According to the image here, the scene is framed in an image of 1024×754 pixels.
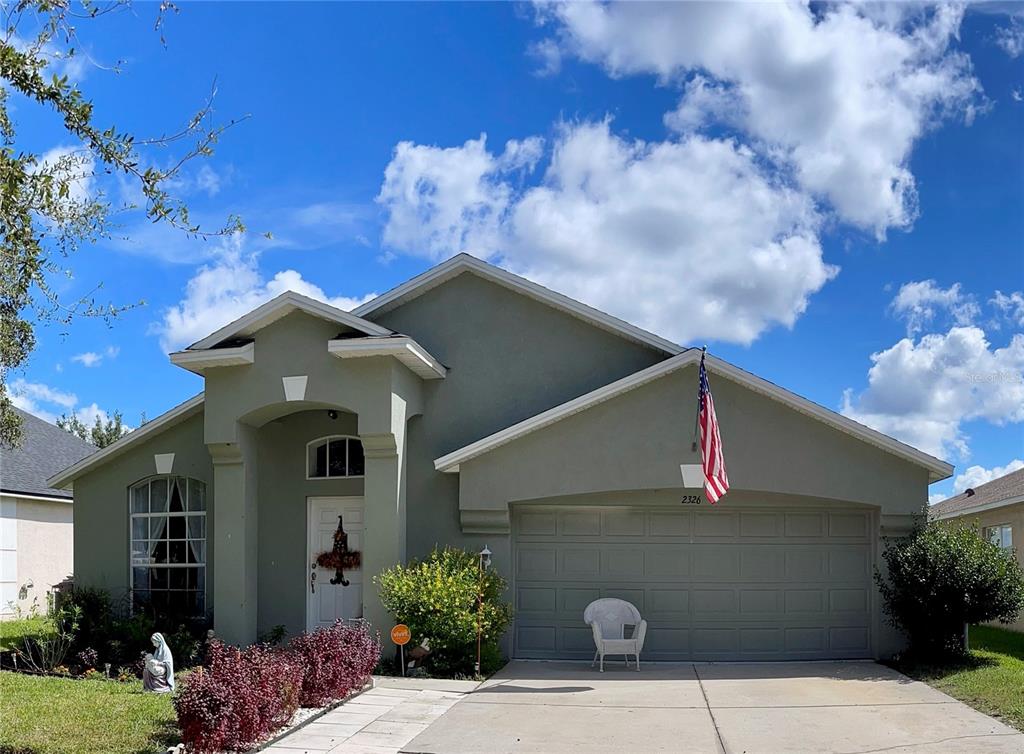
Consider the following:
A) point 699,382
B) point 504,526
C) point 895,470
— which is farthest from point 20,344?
point 895,470

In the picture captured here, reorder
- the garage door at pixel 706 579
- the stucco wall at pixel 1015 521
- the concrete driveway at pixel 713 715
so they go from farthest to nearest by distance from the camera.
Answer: the stucco wall at pixel 1015 521 → the garage door at pixel 706 579 → the concrete driveway at pixel 713 715

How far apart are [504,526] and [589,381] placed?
2.68 meters

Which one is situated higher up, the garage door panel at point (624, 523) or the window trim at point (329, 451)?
the window trim at point (329, 451)

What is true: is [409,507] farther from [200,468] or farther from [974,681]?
[974,681]

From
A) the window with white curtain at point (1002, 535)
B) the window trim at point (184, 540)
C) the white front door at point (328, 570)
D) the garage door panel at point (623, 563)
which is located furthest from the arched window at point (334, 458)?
the window with white curtain at point (1002, 535)

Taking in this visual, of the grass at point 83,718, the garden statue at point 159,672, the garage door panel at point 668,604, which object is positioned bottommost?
the grass at point 83,718

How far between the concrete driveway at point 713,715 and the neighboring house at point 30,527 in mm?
14902

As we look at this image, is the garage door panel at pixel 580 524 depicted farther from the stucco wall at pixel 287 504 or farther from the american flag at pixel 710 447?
the stucco wall at pixel 287 504

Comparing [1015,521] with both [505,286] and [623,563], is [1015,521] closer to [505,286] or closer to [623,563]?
[623,563]

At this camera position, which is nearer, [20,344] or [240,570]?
[20,344]

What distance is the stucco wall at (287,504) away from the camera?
52.9ft

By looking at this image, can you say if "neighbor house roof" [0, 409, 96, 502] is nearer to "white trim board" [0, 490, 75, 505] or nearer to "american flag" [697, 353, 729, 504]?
"white trim board" [0, 490, 75, 505]

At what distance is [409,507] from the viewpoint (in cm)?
1548

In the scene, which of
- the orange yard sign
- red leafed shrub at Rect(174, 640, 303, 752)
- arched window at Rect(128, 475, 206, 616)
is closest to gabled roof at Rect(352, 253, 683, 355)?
arched window at Rect(128, 475, 206, 616)
